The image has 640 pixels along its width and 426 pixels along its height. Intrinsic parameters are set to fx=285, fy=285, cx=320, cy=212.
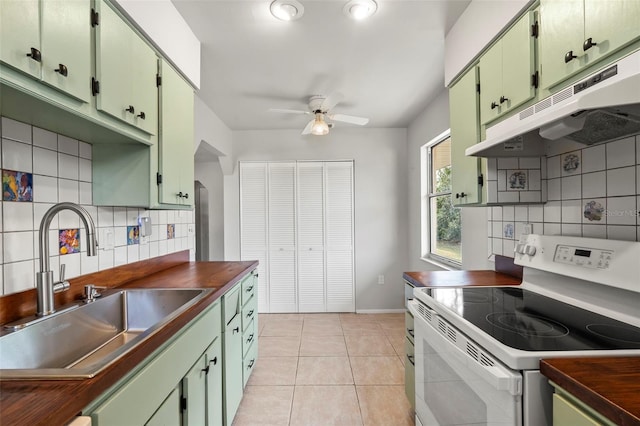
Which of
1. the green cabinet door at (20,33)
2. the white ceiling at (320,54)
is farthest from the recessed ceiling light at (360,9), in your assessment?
the green cabinet door at (20,33)

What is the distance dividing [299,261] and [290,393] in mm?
1876

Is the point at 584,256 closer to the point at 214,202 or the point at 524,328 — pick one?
the point at 524,328

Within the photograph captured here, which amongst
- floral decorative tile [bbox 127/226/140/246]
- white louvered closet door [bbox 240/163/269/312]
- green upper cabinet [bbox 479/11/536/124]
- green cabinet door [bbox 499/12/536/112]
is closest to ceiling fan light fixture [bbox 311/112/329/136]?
white louvered closet door [bbox 240/163/269/312]

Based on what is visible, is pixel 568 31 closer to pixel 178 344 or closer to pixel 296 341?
pixel 178 344

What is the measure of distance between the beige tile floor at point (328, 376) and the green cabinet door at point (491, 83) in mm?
1909

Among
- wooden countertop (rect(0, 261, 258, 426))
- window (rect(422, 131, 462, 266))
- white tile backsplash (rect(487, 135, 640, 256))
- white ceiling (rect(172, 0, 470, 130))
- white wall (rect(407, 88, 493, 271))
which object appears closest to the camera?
wooden countertop (rect(0, 261, 258, 426))

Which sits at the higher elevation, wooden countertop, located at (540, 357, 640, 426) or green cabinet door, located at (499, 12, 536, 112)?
green cabinet door, located at (499, 12, 536, 112)

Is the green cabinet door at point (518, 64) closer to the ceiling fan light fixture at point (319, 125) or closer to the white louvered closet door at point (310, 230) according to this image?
the ceiling fan light fixture at point (319, 125)

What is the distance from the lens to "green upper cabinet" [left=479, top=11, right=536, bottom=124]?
1.25 m

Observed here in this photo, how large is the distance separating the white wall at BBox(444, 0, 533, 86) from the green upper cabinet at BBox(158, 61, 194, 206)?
1771mm

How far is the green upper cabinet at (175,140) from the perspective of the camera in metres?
A: 1.61

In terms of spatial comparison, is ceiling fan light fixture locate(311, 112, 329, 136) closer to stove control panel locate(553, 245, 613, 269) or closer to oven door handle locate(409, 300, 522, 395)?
oven door handle locate(409, 300, 522, 395)

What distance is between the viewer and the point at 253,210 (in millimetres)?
3863

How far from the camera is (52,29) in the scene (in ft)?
2.95
